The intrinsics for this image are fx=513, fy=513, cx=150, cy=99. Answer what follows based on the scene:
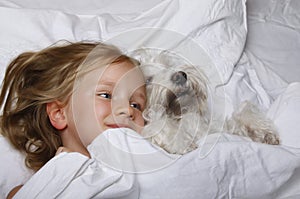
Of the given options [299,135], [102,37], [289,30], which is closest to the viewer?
[299,135]

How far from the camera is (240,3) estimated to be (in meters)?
1.84

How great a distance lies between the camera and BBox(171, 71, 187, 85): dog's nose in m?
1.35

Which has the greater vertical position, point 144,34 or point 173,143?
point 144,34

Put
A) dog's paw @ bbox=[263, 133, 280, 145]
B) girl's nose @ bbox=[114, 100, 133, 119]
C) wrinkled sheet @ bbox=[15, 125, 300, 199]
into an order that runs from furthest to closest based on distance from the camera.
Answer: dog's paw @ bbox=[263, 133, 280, 145]
girl's nose @ bbox=[114, 100, 133, 119]
wrinkled sheet @ bbox=[15, 125, 300, 199]

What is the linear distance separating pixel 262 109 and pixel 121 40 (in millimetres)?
492

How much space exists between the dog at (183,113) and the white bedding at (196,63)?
0.06 m

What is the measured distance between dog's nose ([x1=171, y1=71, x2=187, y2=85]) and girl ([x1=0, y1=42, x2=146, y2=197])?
85 millimetres

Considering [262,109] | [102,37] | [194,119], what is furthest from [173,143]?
[102,37]

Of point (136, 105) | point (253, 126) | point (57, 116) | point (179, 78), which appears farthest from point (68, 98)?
point (253, 126)

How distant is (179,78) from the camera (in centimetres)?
134

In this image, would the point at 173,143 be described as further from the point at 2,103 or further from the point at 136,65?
the point at 2,103

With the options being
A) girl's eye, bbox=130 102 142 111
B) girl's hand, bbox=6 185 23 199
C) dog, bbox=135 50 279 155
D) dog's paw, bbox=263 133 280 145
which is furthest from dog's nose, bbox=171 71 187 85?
girl's hand, bbox=6 185 23 199

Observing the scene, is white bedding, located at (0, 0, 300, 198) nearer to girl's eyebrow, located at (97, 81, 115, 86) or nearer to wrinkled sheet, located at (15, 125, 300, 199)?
wrinkled sheet, located at (15, 125, 300, 199)

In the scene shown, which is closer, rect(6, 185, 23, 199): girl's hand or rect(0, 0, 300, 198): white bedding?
rect(0, 0, 300, 198): white bedding
